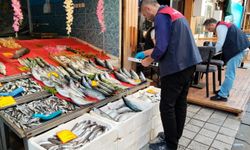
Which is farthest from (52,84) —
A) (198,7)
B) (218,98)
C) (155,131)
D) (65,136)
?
(198,7)

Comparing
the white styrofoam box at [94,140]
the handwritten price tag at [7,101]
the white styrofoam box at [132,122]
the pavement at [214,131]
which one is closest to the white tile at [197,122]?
the pavement at [214,131]

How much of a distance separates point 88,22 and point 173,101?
2536mm

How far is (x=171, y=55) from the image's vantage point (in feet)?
6.65

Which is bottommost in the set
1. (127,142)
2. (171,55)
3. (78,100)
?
(127,142)

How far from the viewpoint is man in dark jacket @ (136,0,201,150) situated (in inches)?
78.5

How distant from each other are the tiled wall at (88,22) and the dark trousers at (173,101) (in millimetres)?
1677

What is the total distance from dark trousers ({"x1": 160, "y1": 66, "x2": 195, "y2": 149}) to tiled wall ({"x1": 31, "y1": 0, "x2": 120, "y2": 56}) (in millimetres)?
1677

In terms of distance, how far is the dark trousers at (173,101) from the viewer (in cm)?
209

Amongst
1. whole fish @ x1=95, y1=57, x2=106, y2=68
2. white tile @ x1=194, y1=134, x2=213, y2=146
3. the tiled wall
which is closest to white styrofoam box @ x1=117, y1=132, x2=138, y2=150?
white tile @ x1=194, y1=134, x2=213, y2=146

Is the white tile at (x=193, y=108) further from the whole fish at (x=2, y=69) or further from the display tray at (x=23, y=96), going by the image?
the whole fish at (x=2, y=69)

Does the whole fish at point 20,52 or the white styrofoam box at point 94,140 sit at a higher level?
the whole fish at point 20,52

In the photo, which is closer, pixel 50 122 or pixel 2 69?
pixel 50 122

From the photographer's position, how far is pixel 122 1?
11.0 ft

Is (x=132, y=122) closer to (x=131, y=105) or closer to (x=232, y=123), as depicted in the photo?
(x=131, y=105)
